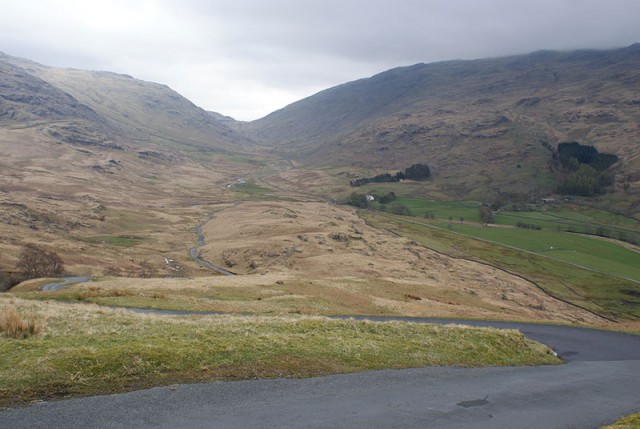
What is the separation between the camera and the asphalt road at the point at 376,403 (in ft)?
44.0

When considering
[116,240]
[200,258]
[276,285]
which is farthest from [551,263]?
[116,240]

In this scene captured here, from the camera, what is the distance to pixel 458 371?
20.9 metres

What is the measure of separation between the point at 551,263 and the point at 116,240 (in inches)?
5032

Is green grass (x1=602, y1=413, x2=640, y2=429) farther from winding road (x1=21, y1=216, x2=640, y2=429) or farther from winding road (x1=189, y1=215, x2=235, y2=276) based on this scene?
winding road (x1=189, y1=215, x2=235, y2=276)

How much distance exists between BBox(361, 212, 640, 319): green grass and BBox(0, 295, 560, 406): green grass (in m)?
84.4

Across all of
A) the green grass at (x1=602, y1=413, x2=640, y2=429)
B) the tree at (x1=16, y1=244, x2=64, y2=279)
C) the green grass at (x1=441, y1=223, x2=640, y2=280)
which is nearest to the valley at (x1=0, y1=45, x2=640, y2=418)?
the green grass at (x1=441, y1=223, x2=640, y2=280)

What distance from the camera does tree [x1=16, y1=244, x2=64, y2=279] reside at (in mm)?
74625

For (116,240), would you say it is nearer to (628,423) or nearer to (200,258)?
(200,258)

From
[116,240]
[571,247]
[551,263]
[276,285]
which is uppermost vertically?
[276,285]

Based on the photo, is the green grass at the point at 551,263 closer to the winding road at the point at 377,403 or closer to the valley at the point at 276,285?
the valley at the point at 276,285

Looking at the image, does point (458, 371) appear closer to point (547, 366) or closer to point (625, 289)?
point (547, 366)

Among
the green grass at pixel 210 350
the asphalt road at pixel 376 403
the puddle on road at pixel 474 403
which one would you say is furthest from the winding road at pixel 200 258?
the puddle on road at pixel 474 403

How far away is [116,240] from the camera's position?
428 ft

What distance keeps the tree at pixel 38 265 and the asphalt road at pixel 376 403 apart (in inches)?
2877
